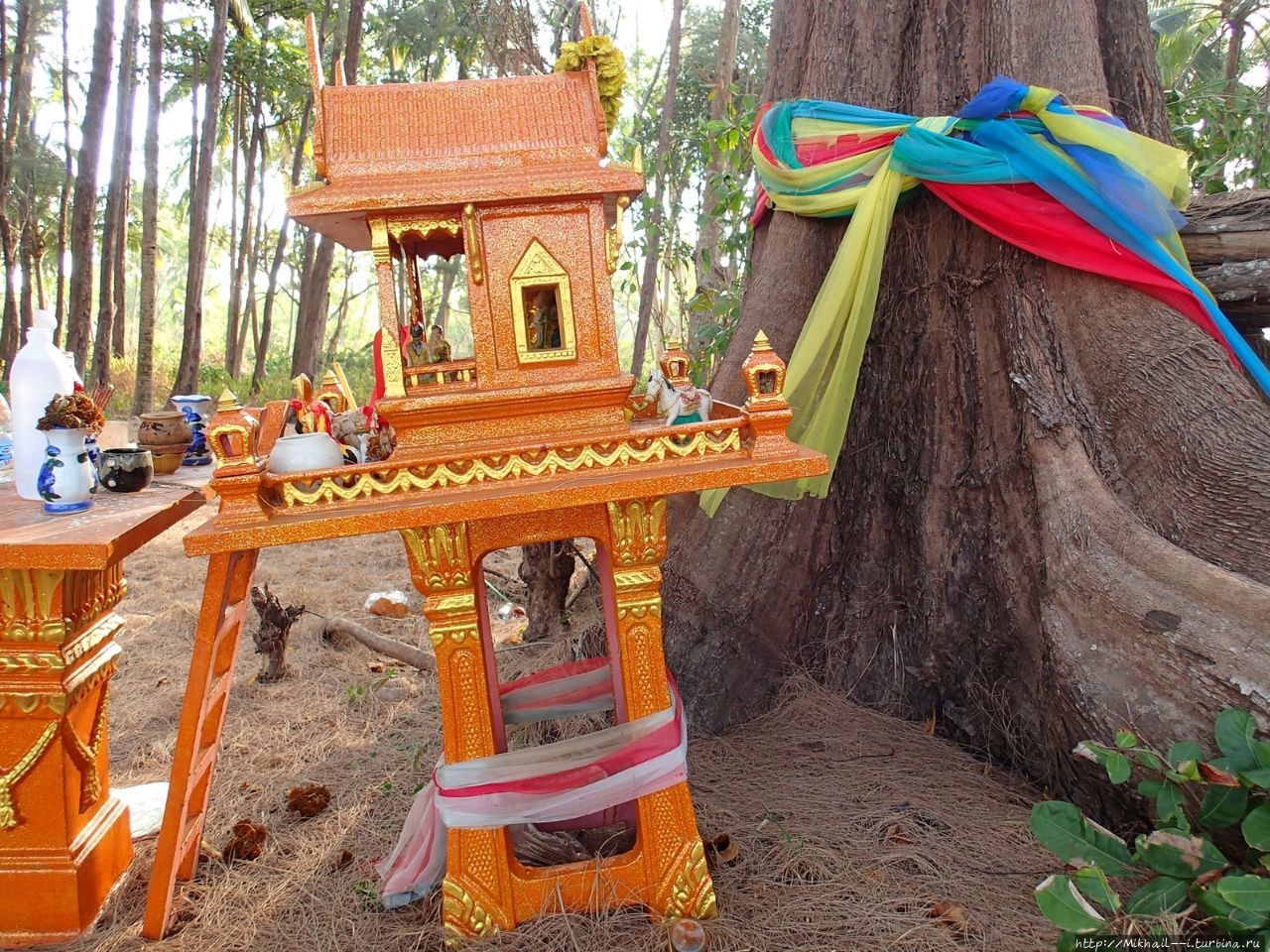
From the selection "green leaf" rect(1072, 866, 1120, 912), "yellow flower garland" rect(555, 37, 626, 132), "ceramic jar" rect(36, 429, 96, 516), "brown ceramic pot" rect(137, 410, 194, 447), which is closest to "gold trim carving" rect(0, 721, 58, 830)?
"ceramic jar" rect(36, 429, 96, 516)

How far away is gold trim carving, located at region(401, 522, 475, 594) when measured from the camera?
8.02 ft

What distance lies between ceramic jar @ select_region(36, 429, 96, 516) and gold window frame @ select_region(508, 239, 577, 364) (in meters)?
1.61

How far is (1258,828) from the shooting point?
214 cm

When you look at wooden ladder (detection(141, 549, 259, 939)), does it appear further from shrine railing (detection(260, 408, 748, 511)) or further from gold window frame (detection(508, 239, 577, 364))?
gold window frame (detection(508, 239, 577, 364))

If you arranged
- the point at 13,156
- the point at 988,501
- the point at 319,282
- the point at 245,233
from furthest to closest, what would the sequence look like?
the point at 245,233 → the point at 13,156 → the point at 319,282 → the point at 988,501

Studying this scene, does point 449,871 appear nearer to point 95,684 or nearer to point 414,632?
point 95,684

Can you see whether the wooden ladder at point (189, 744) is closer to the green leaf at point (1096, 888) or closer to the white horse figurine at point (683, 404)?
the white horse figurine at point (683, 404)

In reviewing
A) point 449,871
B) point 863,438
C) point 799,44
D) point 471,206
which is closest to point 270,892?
point 449,871

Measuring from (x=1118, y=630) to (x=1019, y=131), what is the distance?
182cm

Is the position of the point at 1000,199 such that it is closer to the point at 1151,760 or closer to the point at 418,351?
the point at 1151,760

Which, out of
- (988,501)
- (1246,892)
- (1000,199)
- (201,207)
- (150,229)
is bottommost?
(1246,892)

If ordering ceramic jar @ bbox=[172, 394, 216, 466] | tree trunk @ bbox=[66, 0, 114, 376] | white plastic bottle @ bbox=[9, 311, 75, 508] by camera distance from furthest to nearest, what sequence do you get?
tree trunk @ bbox=[66, 0, 114, 376] → ceramic jar @ bbox=[172, 394, 216, 466] → white plastic bottle @ bbox=[9, 311, 75, 508]

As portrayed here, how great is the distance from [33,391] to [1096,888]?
3.65 meters

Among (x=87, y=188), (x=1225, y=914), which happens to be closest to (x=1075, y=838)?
(x=1225, y=914)
